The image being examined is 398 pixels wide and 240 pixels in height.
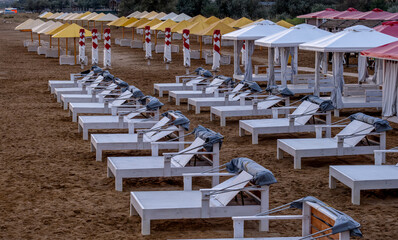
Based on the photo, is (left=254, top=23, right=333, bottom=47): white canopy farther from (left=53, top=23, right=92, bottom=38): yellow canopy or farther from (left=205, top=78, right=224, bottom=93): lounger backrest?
(left=53, top=23, right=92, bottom=38): yellow canopy

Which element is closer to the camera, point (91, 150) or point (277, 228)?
point (277, 228)

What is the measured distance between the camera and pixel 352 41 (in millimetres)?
14945

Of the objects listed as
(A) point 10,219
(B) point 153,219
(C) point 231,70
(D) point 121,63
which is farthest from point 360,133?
(D) point 121,63

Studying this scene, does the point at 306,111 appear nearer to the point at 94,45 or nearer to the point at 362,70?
the point at 362,70

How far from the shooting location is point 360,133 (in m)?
9.70

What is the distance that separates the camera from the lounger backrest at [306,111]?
1154cm

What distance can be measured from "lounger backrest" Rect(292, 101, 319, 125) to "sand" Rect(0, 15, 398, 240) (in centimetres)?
59

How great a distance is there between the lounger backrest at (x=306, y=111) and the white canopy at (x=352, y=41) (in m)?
3.03

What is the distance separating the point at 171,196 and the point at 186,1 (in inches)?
2270

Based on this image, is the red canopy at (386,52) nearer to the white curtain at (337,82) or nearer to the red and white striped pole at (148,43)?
the white curtain at (337,82)

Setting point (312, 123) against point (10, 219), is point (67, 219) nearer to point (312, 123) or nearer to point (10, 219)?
point (10, 219)

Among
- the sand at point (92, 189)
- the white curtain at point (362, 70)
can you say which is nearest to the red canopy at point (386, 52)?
the sand at point (92, 189)

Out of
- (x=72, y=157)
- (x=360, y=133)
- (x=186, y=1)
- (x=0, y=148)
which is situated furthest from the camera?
(x=186, y=1)

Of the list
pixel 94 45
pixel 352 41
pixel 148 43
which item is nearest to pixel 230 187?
pixel 352 41
